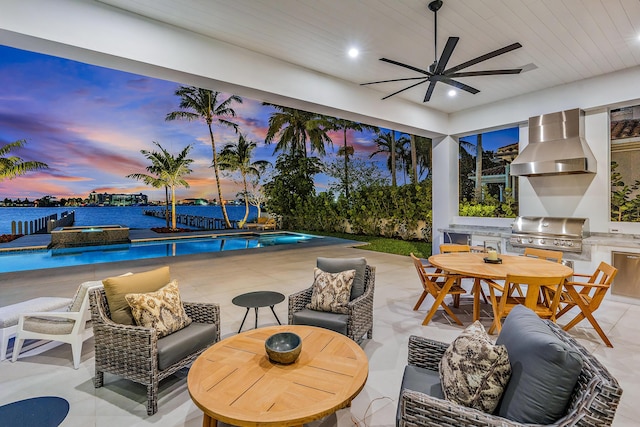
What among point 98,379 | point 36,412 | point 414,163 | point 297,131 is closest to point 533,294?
point 98,379

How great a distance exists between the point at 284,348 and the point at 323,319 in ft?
3.17

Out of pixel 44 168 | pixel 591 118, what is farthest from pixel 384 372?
pixel 44 168

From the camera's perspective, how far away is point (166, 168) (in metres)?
13.8

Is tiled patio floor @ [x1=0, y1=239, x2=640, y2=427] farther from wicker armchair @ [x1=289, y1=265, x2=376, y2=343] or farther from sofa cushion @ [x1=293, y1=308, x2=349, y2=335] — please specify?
sofa cushion @ [x1=293, y1=308, x2=349, y2=335]

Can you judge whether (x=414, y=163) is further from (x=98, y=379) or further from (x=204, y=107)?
(x=98, y=379)

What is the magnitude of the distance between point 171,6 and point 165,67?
62cm

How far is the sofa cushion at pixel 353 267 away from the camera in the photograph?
3.11 m

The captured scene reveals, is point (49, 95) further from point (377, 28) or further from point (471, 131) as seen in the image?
point (471, 131)

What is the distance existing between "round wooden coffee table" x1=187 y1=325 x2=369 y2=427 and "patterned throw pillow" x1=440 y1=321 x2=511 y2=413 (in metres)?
0.45

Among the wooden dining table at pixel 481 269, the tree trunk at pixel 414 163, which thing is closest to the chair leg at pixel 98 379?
the wooden dining table at pixel 481 269

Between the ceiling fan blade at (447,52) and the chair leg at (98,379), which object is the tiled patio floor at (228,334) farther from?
the ceiling fan blade at (447,52)

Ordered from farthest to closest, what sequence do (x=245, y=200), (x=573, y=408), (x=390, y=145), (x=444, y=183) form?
(x=245, y=200) → (x=390, y=145) → (x=444, y=183) → (x=573, y=408)

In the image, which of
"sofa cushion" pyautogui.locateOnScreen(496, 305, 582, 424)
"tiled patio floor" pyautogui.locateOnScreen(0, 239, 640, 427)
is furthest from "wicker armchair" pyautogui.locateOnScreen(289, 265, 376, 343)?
"sofa cushion" pyautogui.locateOnScreen(496, 305, 582, 424)

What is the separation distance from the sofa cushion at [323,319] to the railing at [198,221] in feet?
48.5
